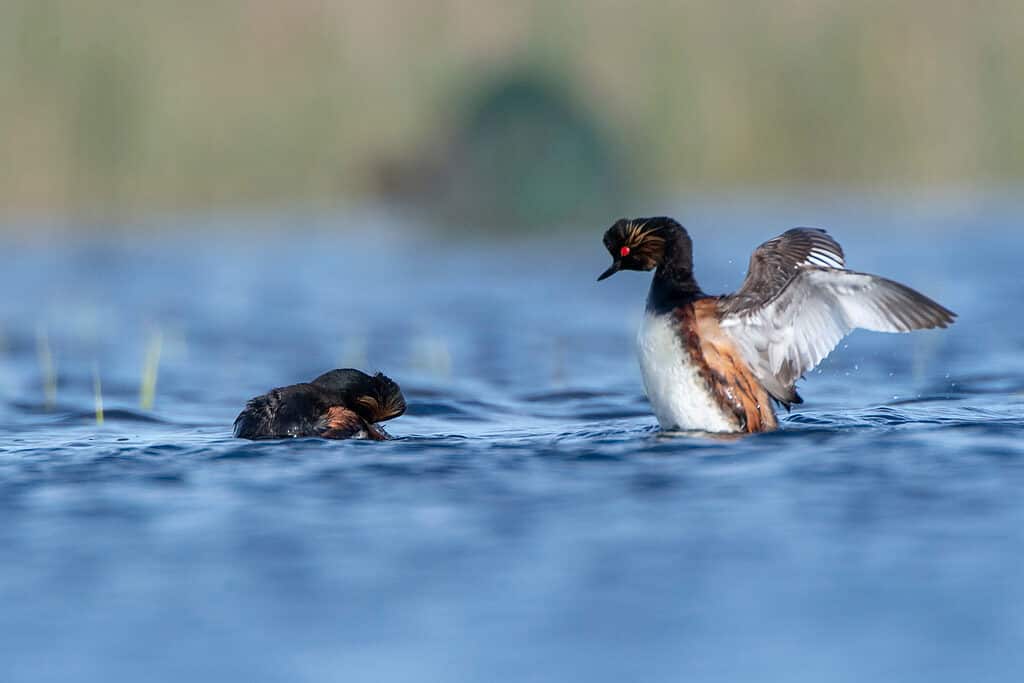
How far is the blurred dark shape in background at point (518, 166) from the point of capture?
74.5 ft

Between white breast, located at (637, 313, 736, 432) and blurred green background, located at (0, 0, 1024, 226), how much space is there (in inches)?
563

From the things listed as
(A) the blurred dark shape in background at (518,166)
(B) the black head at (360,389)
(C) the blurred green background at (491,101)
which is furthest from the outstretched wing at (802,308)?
A: (C) the blurred green background at (491,101)

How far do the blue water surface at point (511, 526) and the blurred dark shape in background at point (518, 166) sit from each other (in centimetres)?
847

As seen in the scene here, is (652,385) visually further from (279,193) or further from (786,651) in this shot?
(279,193)

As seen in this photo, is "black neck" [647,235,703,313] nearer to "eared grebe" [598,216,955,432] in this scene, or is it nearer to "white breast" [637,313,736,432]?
"eared grebe" [598,216,955,432]

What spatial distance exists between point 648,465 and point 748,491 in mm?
811

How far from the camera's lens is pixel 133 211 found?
25.1 meters

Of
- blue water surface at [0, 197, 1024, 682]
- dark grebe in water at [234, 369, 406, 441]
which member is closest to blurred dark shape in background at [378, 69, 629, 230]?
blue water surface at [0, 197, 1024, 682]

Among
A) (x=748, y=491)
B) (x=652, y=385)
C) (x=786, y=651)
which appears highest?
(x=652, y=385)

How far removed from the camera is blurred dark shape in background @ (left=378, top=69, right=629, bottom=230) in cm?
2270

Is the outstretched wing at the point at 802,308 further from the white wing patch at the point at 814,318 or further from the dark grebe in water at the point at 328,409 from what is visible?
the dark grebe in water at the point at 328,409

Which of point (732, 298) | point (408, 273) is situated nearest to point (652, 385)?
point (732, 298)

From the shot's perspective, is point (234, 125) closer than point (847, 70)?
Yes

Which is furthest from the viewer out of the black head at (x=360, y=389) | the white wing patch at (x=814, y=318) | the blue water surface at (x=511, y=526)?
the black head at (x=360, y=389)
